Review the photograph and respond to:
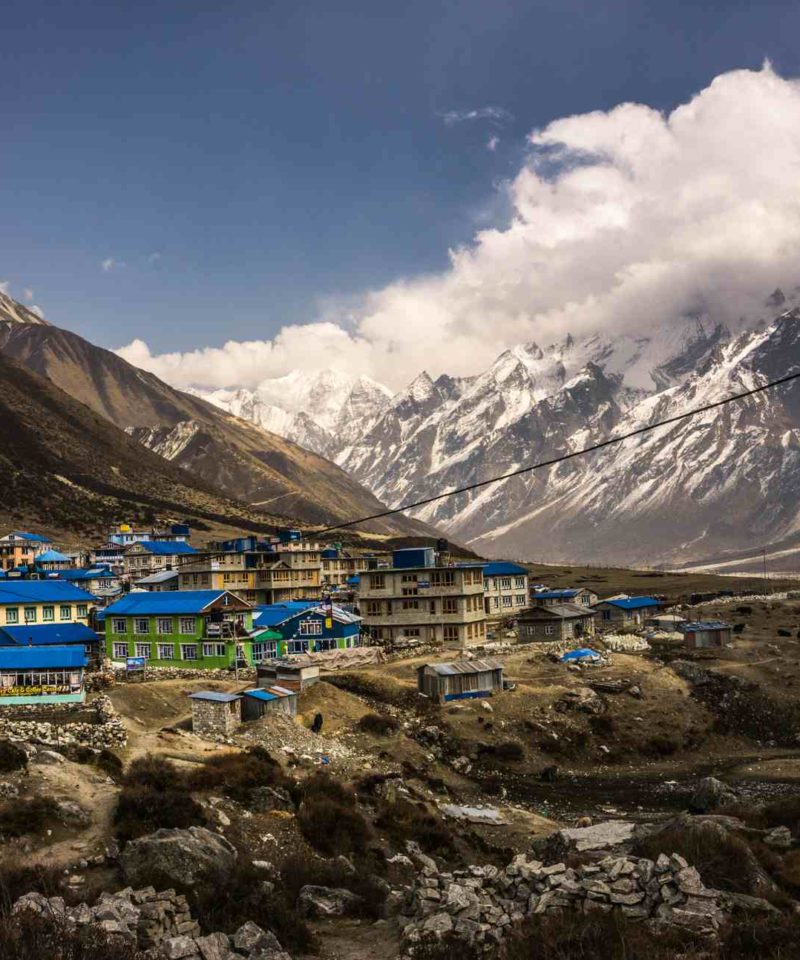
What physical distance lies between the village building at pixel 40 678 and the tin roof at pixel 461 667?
27661mm

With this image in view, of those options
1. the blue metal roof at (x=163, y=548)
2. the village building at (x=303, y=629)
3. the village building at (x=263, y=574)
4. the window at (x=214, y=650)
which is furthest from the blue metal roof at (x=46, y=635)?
the blue metal roof at (x=163, y=548)

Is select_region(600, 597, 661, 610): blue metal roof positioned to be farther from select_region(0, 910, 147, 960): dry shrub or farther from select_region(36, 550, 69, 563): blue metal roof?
select_region(0, 910, 147, 960): dry shrub

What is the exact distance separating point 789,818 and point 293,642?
5079 cm

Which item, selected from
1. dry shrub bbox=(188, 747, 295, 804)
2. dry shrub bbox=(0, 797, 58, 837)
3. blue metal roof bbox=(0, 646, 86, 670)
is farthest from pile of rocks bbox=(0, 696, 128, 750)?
dry shrub bbox=(0, 797, 58, 837)

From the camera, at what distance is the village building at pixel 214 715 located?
53.2 m

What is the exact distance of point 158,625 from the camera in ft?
248

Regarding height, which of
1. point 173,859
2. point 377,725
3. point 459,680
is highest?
point 459,680

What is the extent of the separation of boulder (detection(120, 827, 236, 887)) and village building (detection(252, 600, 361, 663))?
46922 millimetres

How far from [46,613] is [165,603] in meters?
11.7

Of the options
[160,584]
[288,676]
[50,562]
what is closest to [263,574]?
[160,584]

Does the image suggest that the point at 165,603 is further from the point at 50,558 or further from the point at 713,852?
the point at 50,558

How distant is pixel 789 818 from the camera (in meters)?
39.0

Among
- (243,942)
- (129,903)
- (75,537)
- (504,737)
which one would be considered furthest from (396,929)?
(75,537)

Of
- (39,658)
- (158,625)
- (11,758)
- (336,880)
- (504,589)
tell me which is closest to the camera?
(336,880)
